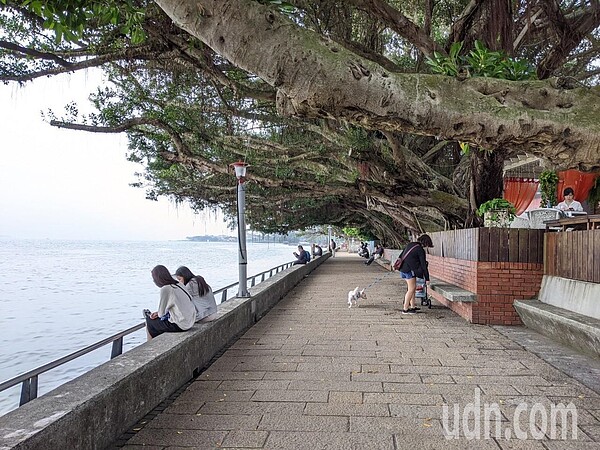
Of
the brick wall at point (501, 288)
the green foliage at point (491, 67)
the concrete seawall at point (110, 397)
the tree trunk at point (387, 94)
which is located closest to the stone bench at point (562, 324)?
the brick wall at point (501, 288)

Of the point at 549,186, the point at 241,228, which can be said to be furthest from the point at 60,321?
the point at 549,186

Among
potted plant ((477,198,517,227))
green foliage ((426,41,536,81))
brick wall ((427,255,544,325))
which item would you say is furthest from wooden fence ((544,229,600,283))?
green foliage ((426,41,536,81))

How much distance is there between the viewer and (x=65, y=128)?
9.64m

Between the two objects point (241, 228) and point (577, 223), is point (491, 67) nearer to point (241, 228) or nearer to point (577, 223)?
point (577, 223)

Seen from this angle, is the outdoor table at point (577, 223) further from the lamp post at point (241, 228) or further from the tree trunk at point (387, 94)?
the lamp post at point (241, 228)

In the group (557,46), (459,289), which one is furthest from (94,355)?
(557,46)

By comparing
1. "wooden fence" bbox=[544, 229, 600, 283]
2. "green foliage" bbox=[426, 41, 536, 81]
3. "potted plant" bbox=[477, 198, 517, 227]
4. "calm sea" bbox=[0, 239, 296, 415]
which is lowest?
"calm sea" bbox=[0, 239, 296, 415]

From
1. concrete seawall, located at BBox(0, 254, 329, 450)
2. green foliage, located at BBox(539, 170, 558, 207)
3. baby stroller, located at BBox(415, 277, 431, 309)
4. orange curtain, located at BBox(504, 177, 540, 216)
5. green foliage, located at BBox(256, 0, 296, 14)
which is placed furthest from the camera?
orange curtain, located at BBox(504, 177, 540, 216)

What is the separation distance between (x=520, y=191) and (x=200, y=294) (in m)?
9.29

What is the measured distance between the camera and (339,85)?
3.50 meters

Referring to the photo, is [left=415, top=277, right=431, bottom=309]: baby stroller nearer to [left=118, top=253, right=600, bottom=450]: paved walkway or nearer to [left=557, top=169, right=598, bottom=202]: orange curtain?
[left=118, top=253, right=600, bottom=450]: paved walkway
